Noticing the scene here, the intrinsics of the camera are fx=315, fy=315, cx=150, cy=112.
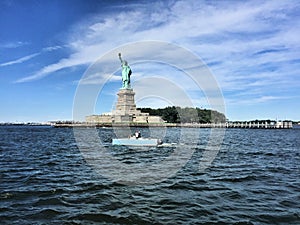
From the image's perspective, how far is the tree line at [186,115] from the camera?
6452 inches

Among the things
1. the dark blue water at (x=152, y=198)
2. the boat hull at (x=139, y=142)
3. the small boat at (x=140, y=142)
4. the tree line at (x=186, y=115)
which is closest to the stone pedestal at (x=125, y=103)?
the tree line at (x=186, y=115)

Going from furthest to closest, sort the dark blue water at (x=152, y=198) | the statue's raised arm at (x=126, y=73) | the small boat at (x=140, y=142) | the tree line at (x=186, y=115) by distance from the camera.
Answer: the tree line at (x=186, y=115), the statue's raised arm at (x=126, y=73), the small boat at (x=140, y=142), the dark blue water at (x=152, y=198)

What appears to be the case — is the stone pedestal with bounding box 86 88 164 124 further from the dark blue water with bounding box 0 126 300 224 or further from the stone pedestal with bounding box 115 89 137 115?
the dark blue water with bounding box 0 126 300 224

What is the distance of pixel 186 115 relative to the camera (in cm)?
17338

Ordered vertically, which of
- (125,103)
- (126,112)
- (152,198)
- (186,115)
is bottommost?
(152,198)

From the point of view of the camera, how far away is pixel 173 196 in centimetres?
1502

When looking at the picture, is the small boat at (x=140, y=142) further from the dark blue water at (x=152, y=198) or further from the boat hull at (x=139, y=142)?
the dark blue water at (x=152, y=198)

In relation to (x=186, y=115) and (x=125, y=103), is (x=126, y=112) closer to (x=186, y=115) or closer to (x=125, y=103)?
(x=125, y=103)

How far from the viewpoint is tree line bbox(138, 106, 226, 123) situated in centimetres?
16388

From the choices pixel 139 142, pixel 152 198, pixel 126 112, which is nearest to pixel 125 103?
pixel 126 112

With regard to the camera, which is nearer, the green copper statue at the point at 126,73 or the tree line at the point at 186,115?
the green copper statue at the point at 126,73

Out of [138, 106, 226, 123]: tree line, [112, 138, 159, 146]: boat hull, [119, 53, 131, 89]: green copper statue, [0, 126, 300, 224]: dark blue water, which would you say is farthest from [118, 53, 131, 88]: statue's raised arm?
[0, 126, 300, 224]: dark blue water

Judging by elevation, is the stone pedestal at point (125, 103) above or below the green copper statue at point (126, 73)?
below

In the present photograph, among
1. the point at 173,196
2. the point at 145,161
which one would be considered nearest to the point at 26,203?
the point at 173,196
